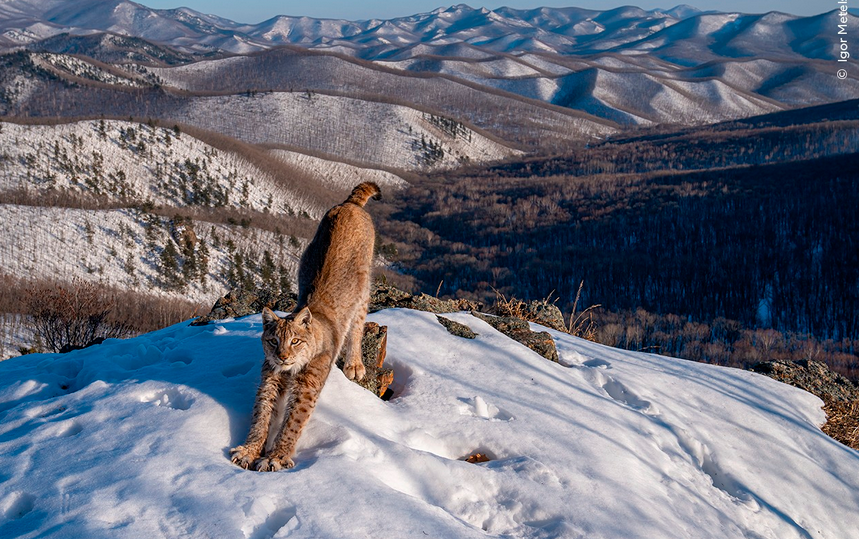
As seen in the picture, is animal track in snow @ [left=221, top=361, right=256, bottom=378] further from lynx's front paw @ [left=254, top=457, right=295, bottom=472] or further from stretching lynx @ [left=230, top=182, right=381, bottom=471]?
lynx's front paw @ [left=254, top=457, right=295, bottom=472]

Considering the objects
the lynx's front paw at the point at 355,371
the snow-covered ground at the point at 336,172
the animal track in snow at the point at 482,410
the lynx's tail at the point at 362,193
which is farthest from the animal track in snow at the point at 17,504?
the snow-covered ground at the point at 336,172

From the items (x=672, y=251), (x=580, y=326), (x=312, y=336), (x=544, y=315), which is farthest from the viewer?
(x=672, y=251)

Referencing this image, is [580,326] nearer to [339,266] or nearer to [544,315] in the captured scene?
[544,315]

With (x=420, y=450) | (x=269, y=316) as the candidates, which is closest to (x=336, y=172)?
(x=269, y=316)

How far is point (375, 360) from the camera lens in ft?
22.3

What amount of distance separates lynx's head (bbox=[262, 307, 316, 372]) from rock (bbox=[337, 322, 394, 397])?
1207 millimetres

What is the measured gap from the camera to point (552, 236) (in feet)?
227

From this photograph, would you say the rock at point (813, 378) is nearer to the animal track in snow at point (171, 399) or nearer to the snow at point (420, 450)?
the snow at point (420, 450)

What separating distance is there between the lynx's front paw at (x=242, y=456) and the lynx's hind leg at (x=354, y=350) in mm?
1763

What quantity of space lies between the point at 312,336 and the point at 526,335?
4.23 m

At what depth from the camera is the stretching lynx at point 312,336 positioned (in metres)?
4.94

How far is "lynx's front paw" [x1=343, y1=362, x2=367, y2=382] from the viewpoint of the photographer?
6.39m

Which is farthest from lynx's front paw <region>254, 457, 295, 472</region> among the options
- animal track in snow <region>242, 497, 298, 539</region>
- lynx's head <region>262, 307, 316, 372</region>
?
lynx's head <region>262, 307, 316, 372</region>

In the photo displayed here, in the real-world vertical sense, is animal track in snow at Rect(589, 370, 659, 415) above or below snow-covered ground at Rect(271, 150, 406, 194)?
above
